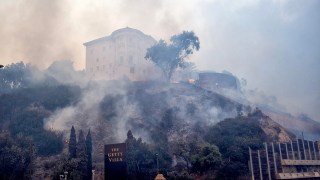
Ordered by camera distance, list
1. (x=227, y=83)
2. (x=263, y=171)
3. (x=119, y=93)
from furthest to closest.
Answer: (x=227, y=83) < (x=119, y=93) < (x=263, y=171)

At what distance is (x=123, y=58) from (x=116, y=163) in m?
55.5

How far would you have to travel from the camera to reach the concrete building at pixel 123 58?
83.3 metres

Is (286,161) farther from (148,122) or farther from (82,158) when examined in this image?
(82,158)

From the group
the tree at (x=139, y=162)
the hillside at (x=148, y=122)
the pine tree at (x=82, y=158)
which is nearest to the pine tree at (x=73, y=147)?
the pine tree at (x=82, y=158)

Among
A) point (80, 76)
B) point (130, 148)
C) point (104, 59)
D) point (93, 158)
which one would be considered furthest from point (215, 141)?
point (80, 76)

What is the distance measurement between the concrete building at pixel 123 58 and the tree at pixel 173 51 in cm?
664

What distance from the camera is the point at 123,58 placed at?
83812 millimetres

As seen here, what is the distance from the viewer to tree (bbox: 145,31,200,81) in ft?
253

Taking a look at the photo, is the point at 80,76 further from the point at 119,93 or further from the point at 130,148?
the point at 130,148

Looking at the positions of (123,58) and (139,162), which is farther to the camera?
(123,58)

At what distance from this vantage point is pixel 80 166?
46688 millimetres

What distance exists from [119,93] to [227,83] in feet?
101

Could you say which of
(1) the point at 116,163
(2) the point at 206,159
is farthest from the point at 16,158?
(2) the point at 206,159

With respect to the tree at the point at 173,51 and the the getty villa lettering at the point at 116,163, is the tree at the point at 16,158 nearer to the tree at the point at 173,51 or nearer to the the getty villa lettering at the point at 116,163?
the the getty villa lettering at the point at 116,163
